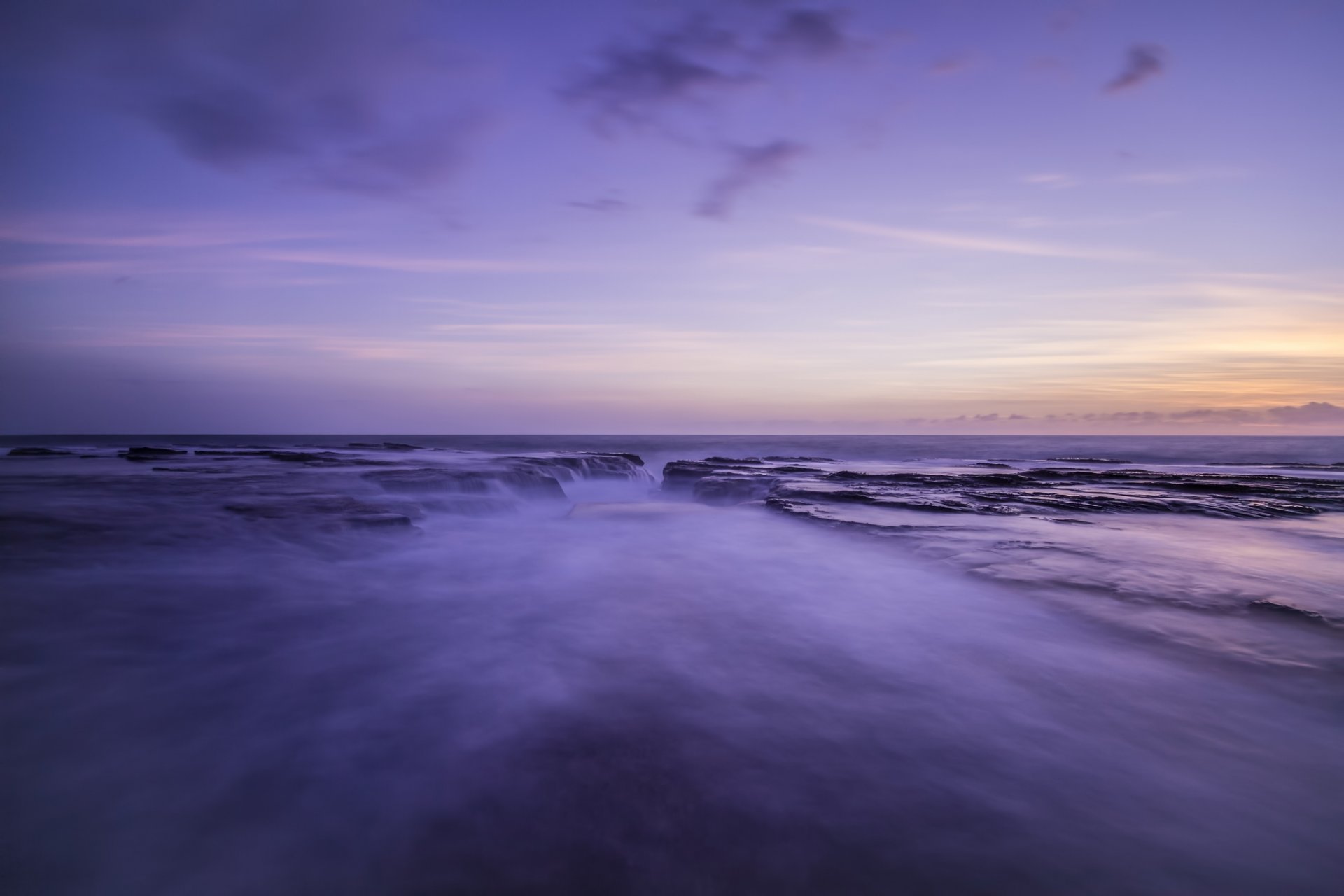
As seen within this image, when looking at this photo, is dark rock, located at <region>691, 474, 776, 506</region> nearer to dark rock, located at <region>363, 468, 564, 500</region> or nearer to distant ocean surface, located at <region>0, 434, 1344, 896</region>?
dark rock, located at <region>363, 468, 564, 500</region>

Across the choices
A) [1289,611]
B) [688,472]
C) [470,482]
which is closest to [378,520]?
[470,482]

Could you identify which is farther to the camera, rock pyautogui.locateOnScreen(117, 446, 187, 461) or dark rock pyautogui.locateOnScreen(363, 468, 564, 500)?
rock pyautogui.locateOnScreen(117, 446, 187, 461)

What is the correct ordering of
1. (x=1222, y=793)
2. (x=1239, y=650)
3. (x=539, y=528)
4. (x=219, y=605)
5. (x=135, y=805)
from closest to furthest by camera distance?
1. (x=135, y=805)
2. (x=1222, y=793)
3. (x=1239, y=650)
4. (x=219, y=605)
5. (x=539, y=528)

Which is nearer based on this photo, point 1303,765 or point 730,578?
point 1303,765

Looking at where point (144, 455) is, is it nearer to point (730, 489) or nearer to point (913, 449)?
point (730, 489)

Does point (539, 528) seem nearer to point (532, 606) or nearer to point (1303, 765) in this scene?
point (532, 606)

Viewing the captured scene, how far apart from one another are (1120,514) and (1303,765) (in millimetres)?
11162

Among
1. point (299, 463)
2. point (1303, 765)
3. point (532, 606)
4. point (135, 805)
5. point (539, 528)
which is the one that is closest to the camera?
point (135, 805)

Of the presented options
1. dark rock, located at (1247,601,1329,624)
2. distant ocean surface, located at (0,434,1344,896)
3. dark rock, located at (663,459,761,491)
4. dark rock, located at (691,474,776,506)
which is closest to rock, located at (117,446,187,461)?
distant ocean surface, located at (0,434,1344,896)

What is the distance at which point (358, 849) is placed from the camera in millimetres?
2355

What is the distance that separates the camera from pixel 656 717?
3.59 metres

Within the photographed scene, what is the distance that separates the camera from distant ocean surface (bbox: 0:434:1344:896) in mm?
2318

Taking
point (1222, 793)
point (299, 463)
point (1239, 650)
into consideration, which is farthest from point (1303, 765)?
point (299, 463)

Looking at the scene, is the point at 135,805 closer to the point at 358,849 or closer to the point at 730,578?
the point at 358,849
